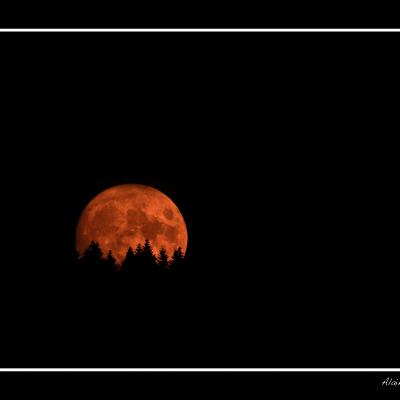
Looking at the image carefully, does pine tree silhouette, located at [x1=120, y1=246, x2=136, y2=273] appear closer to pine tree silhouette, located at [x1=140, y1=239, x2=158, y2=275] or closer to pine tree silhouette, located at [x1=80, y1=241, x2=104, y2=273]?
pine tree silhouette, located at [x1=140, y1=239, x2=158, y2=275]

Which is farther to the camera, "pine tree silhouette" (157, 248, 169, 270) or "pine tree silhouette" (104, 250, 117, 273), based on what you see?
"pine tree silhouette" (157, 248, 169, 270)

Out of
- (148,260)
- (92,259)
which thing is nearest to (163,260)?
(148,260)

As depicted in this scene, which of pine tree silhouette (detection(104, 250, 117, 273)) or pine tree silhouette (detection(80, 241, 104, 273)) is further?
pine tree silhouette (detection(104, 250, 117, 273))

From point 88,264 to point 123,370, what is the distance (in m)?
6.06

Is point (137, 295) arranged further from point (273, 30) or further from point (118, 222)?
point (273, 30)

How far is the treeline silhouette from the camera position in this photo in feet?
119

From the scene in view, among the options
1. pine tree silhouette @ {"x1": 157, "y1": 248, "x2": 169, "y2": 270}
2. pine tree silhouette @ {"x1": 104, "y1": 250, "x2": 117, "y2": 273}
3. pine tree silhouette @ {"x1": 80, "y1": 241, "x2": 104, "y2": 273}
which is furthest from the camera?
pine tree silhouette @ {"x1": 157, "y1": 248, "x2": 169, "y2": 270}

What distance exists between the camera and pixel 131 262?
120ft

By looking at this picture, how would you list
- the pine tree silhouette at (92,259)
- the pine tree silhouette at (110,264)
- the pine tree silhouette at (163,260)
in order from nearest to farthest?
the pine tree silhouette at (92,259) → the pine tree silhouette at (110,264) → the pine tree silhouette at (163,260)

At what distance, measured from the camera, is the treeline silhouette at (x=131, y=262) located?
36.2 metres

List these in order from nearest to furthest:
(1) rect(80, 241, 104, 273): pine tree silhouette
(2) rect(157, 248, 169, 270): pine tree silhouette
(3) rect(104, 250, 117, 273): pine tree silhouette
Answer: (1) rect(80, 241, 104, 273): pine tree silhouette, (3) rect(104, 250, 117, 273): pine tree silhouette, (2) rect(157, 248, 169, 270): pine tree silhouette

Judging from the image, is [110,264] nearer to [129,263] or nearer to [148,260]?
[129,263]

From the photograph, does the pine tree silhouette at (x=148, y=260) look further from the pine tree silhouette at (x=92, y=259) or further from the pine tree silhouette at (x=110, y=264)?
the pine tree silhouette at (x=92, y=259)

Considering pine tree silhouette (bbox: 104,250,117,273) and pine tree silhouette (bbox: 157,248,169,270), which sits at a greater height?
pine tree silhouette (bbox: 157,248,169,270)
